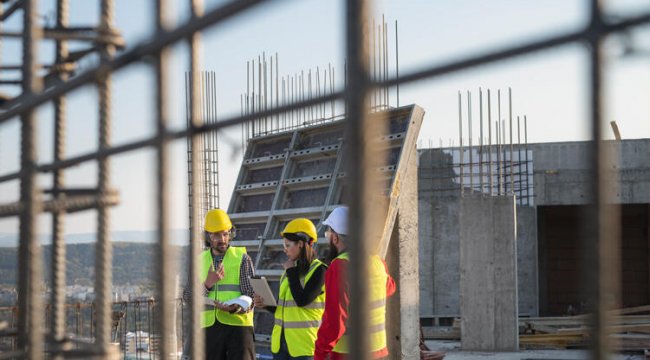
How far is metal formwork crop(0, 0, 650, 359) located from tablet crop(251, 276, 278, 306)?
299 cm

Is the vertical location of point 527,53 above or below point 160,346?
above

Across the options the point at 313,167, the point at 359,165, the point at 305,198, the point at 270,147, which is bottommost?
the point at 359,165

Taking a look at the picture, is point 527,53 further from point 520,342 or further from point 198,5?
point 520,342

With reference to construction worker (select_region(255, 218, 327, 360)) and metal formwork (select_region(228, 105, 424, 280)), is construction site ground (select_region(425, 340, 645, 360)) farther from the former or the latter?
construction worker (select_region(255, 218, 327, 360))

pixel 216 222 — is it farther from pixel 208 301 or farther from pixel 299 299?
pixel 299 299

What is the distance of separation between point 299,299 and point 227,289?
0.85 metres

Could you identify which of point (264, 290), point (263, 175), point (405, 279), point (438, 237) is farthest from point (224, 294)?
point (438, 237)

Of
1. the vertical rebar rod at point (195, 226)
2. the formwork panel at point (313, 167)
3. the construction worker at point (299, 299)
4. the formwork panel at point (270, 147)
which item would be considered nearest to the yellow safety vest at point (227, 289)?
the construction worker at point (299, 299)

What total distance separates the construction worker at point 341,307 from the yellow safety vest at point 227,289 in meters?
1.46

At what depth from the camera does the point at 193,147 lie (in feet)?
8.83

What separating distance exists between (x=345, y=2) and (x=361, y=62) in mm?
131

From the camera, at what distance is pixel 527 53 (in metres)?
1.57

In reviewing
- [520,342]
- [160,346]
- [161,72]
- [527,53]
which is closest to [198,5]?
[161,72]

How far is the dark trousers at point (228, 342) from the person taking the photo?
6.59 meters
